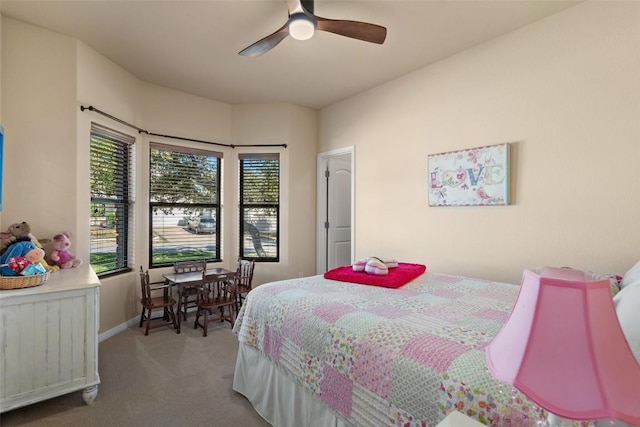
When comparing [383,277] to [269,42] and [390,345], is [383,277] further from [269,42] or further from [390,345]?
[269,42]

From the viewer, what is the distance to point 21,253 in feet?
7.36

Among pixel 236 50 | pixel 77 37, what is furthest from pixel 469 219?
pixel 77 37

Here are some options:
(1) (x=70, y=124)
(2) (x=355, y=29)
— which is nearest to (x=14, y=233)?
(1) (x=70, y=124)

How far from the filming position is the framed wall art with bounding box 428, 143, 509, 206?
2.68 m

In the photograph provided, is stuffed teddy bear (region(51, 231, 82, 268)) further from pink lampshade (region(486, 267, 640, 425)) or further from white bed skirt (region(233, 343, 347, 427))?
pink lampshade (region(486, 267, 640, 425))

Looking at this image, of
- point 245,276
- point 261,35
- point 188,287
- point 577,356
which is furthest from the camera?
point 245,276

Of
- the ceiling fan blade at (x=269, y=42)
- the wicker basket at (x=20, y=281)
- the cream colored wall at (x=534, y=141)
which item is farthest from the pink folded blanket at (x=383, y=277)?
the wicker basket at (x=20, y=281)

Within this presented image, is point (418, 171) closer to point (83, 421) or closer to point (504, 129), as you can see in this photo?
point (504, 129)

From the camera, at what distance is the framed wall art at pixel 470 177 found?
268 centimetres

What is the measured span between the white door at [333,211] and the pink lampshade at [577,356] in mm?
3966

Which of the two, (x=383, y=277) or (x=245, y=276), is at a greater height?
(x=383, y=277)

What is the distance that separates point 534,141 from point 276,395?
105 inches

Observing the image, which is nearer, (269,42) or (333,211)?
(269,42)

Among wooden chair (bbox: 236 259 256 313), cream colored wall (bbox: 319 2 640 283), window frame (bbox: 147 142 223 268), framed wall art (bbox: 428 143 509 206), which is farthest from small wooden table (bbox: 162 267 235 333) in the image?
framed wall art (bbox: 428 143 509 206)
